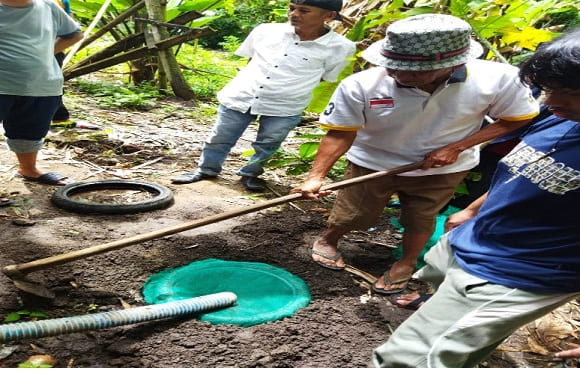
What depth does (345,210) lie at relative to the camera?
340cm

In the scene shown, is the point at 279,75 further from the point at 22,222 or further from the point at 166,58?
the point at 166,58

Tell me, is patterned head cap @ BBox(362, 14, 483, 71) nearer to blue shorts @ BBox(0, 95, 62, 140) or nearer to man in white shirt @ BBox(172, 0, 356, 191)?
man in white shirt @ BBox(172, 0, 356, 191)

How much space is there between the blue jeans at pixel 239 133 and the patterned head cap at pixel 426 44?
2.13 meters

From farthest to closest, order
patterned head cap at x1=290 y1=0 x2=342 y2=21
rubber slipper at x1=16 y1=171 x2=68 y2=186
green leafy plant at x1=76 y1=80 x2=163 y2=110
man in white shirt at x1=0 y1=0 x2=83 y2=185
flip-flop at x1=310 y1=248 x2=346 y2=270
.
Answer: green leafy plant at x1=76 y1=80 x2=163 y2=110, rubber slipper at x1=16 y1=171 x2=68 y2=186, patterned head cap at x1=290 y1=0 x2=342 y2=21, man in white shirt at x1=0 y1=0 x2=83 y2=185, flip-flop at x1=310 y1=248 x2=346 y2=270

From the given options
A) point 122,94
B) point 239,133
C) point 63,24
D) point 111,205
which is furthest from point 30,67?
point 122,94

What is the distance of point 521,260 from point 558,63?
0.69 metres

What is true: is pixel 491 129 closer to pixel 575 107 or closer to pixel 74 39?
pixel 575 107

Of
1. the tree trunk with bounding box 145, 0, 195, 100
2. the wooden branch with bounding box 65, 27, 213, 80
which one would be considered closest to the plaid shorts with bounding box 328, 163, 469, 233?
the wooden branch with bounding box 65, 27, 213, 80

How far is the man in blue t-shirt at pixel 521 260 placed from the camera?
176 cm

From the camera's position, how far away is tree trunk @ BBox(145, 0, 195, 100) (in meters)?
7.24

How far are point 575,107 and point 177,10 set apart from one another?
757 centimetres

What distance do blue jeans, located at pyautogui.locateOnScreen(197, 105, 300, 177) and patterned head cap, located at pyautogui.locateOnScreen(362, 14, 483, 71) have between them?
213cm

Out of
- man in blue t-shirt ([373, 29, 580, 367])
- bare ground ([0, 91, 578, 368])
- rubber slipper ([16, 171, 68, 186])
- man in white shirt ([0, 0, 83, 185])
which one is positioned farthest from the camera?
rubber slipper ([16, 171, 68, 186])

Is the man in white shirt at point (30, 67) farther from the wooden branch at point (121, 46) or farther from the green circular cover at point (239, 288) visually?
the wooden branch at point (121, 46)
